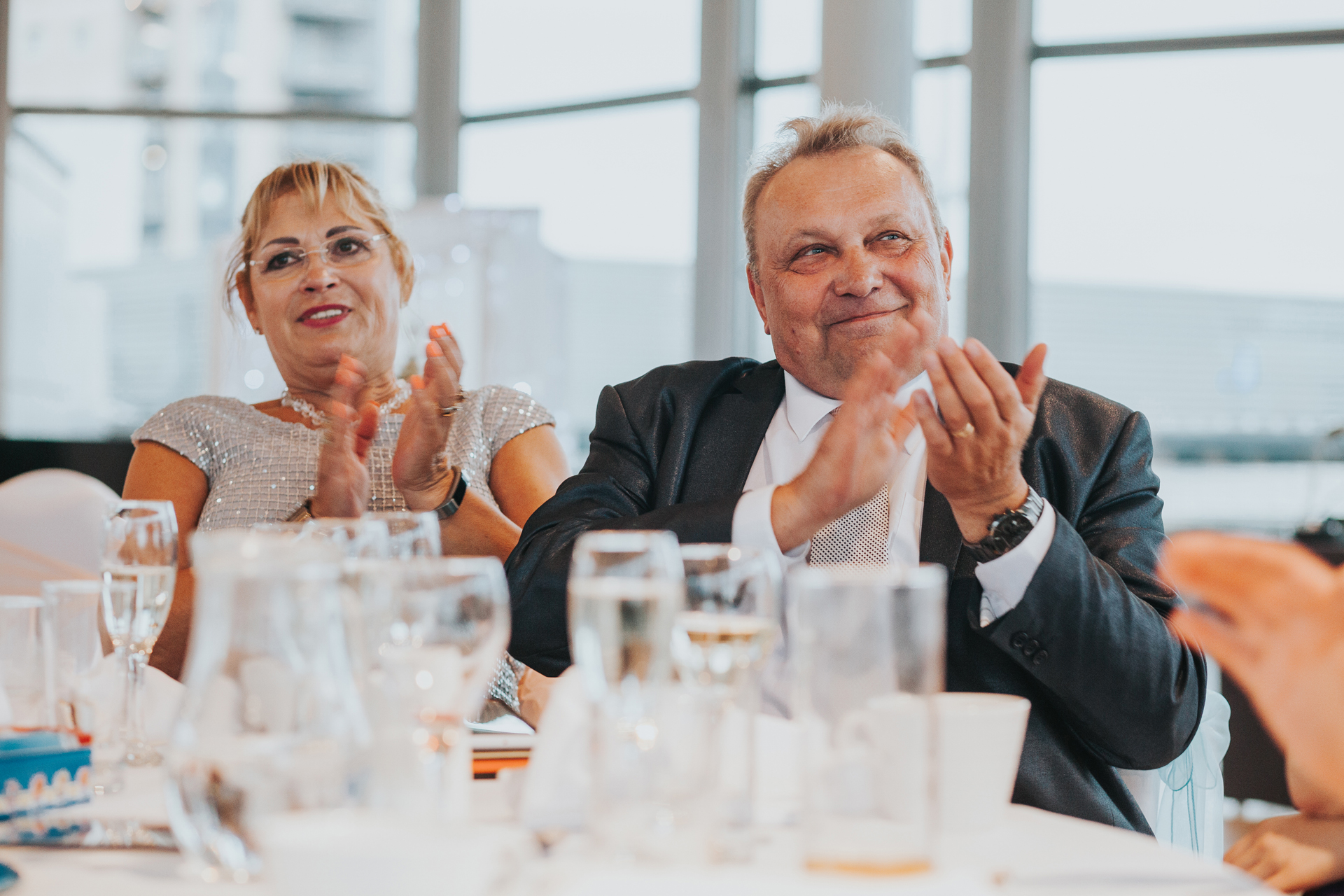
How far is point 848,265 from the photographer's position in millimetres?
1942

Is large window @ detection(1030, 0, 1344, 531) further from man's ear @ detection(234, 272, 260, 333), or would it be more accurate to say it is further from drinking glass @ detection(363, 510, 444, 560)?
drinking glass @ detection(363, 510, 444, 560)

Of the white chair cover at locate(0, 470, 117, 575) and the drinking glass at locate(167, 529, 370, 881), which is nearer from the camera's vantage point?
the drinking glass at locate(167, 529, 370, 881)

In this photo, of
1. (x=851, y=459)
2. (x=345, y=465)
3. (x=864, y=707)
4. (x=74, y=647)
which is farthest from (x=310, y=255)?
(x=864, y=707)

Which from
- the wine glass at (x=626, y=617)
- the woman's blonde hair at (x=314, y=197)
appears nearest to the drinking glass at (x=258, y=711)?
the wine glass at (x=626, y=617)

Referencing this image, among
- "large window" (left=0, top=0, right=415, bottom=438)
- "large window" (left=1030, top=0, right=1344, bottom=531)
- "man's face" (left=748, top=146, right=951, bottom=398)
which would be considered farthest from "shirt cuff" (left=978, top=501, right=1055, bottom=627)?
"large window" (left=0, top=0, right=415, bottom=438)

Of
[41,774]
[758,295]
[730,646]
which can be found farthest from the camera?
[758,295]

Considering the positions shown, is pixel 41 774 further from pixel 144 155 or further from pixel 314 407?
pixel 144 155

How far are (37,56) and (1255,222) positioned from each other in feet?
17.4

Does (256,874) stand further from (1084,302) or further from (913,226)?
(1084,302)

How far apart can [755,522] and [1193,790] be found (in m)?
0.71

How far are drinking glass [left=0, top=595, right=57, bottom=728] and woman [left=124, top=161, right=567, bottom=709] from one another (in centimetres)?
119

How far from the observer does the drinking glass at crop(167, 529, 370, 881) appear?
0.69m

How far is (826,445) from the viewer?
5.06 ft

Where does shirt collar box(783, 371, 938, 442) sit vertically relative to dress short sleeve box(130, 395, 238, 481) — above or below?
above
